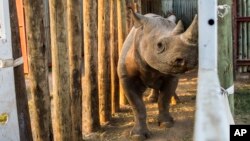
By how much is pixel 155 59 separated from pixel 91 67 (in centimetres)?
144

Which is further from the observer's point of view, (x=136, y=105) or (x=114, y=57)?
(x=114, y=57)

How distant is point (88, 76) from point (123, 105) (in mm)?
1512

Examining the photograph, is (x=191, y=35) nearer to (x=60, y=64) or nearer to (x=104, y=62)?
(x=60, y=64)

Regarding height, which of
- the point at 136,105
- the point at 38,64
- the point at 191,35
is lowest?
the point at 136,105

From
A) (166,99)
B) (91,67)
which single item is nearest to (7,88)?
(91,67)

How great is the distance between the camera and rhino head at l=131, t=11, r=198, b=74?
3.41 meters

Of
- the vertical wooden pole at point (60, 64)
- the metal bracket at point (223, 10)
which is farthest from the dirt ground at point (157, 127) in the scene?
the metal bracket at point (223, 10)

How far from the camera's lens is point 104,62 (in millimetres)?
5984

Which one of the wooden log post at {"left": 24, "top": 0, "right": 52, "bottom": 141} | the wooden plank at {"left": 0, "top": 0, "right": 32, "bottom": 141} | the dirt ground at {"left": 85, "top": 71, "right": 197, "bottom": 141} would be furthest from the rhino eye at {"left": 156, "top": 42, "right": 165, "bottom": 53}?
the dirt ground at {"left": 85, "top": 71, "right": 197, "bottom": 141}

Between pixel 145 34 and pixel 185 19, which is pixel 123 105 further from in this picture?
pixel 185 19

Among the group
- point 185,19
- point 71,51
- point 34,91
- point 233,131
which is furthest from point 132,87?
point 185,19

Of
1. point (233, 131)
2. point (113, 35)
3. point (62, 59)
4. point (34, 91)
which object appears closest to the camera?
point (233, 131)

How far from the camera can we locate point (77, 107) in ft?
15.8

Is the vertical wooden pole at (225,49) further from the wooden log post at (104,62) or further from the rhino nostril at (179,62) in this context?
the wooden log post at (104,62)
